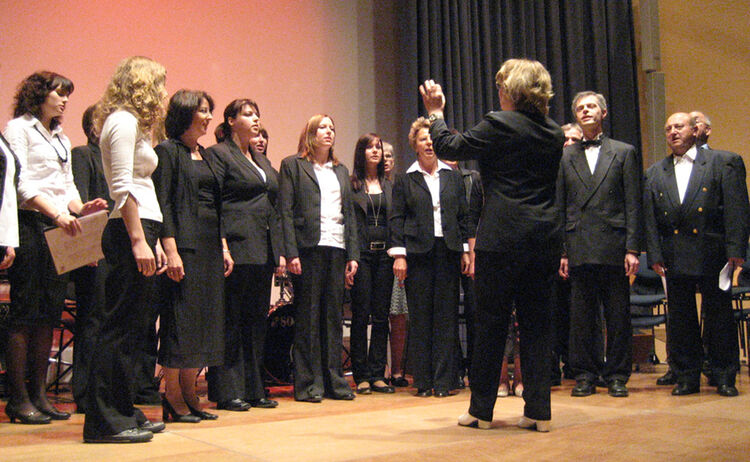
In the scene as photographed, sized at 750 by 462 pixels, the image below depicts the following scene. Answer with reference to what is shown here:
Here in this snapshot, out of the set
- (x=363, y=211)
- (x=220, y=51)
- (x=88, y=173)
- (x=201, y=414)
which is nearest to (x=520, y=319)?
(x=201, y=414)

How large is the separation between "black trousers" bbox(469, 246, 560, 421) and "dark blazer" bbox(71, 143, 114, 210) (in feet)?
6.83

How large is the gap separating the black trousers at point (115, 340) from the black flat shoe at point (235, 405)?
38.1 inches

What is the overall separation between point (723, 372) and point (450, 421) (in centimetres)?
171

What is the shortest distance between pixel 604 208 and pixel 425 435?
1875mm

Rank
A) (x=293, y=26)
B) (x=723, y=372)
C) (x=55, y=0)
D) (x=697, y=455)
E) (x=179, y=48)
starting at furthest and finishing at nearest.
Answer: (x=293, y=26), (x=179, y=48), (x=55, y=0), (x=723, y=372), (x=697, y=455)

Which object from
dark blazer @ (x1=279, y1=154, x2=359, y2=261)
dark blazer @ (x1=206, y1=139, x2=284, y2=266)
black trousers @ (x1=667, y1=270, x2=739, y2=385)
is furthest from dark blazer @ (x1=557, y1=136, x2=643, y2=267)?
dark blazer @ (x1=206, y1=139, x2=284, y2=266)

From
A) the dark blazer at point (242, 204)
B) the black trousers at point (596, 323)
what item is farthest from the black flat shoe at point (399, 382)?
the dark blazer at point (242, 204)

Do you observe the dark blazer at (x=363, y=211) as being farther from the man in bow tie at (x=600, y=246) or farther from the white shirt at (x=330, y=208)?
the man in bow tie at (x=600, y=246)

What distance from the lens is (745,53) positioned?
756 centimetres

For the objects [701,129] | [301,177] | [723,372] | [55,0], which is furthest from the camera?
[55,0]

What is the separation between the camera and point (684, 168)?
164 inches

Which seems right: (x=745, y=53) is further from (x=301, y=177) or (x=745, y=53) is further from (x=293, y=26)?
(x=301, y=177)

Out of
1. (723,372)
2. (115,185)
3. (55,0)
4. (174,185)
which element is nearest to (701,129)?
(723,372)

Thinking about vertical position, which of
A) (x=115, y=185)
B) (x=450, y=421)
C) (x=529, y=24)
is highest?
(x=529, y=24)
